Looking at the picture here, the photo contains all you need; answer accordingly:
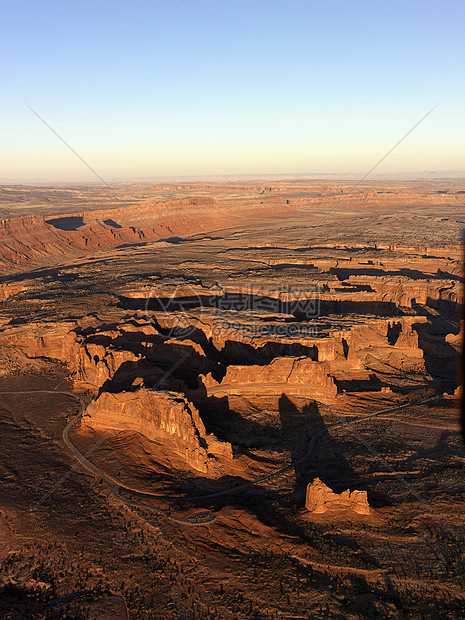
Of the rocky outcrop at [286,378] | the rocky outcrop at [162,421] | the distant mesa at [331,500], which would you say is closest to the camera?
the distant mesa at [331,500]

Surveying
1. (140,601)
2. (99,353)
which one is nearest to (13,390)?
(99,353)

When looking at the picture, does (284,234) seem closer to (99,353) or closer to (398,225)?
(398,225)

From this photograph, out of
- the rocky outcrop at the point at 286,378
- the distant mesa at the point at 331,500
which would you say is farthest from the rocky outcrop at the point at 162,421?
the rocky outcrop at the point at 286,378

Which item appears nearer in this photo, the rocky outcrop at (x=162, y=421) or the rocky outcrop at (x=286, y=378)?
the rocky outcrop at (x=162, y=421)

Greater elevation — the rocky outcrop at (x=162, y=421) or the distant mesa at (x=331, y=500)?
the rocky outcrop at (x=162, y=421)

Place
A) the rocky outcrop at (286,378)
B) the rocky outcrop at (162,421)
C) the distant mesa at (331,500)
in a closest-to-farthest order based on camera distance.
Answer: the distant mesa at (331,500)
the rocky outcrop at (162,421)
the rocky outcrop at (286,378)

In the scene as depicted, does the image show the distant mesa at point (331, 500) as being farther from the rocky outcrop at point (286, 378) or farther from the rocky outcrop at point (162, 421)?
the rocky outcrop at point (286, 378)

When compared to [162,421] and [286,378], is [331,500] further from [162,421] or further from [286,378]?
[286,378]

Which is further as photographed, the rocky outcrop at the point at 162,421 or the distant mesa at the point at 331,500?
the rocky outcrop at the point at 162,421
